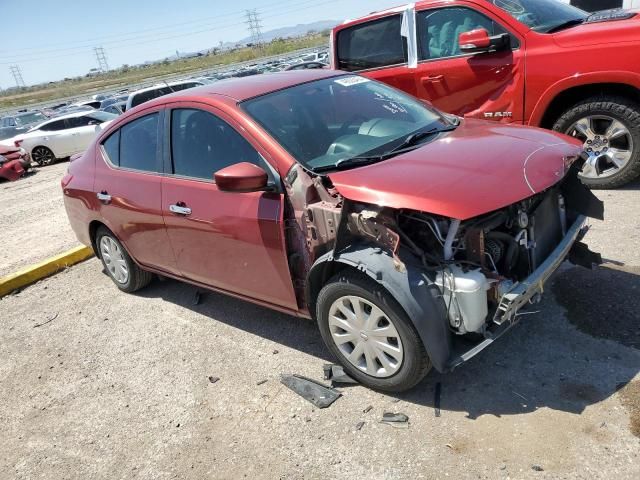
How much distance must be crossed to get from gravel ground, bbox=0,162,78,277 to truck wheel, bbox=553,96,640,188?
589 cm

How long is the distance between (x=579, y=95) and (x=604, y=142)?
0.52 metres

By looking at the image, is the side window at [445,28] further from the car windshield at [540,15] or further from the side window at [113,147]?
the side window at [113,147]

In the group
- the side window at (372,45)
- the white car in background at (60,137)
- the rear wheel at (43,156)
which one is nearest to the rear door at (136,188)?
the side window at (372,45)

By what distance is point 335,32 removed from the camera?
22.2ft

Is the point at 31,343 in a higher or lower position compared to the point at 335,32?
lower

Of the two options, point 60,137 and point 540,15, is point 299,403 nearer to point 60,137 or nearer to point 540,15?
point 540,15

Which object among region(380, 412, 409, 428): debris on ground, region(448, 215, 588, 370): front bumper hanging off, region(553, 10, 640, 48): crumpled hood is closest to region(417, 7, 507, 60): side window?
region(553, 10, 640, 48): crumpled hood

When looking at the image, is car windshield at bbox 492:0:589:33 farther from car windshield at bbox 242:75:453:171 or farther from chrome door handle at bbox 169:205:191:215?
chrome door handle at bbox 169:205:191:215

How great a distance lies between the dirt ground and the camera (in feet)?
8.50

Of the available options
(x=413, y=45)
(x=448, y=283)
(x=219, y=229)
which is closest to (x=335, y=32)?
(x=413, y=45)

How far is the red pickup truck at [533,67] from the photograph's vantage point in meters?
4.93

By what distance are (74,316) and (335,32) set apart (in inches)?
179

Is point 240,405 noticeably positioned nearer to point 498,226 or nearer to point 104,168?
point 498,226

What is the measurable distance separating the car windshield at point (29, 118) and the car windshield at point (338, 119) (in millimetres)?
20964
